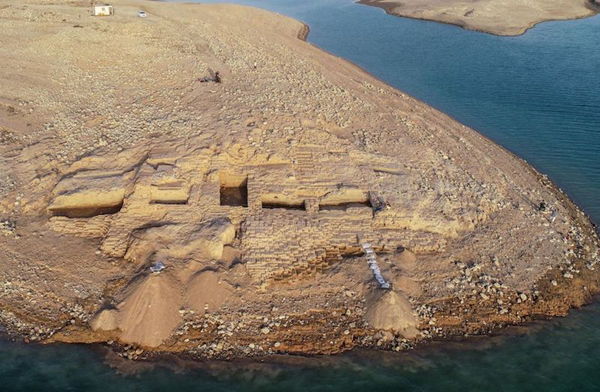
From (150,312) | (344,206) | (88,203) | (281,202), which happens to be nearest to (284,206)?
(281,202)

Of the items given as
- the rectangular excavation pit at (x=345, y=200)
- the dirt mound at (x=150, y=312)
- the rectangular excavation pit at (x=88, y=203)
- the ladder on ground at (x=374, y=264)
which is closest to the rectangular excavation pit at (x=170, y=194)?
the rectangular excavation pit at (x=88, y=203)

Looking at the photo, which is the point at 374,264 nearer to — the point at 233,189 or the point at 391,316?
the point at 391,316

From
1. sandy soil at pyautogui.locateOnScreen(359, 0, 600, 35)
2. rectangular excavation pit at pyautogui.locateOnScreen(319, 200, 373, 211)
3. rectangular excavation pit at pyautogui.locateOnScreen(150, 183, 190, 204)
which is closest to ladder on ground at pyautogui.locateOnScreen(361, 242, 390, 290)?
rectangular excavation pit at pyautogui.locateOnScreen(319, 200, 373, 211)

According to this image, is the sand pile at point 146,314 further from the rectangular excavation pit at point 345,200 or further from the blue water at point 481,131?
the rectangular excavation pit at point 345,200

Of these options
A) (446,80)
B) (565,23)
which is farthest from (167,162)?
(565,23)

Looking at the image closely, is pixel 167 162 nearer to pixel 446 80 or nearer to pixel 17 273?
pixel 17 273
